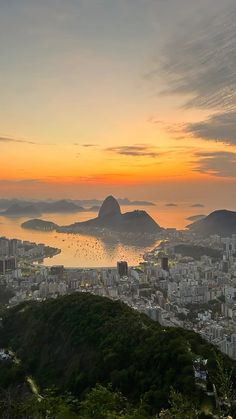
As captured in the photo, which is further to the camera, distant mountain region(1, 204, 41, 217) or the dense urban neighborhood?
distant mountain region(1, 204, 41, 217)

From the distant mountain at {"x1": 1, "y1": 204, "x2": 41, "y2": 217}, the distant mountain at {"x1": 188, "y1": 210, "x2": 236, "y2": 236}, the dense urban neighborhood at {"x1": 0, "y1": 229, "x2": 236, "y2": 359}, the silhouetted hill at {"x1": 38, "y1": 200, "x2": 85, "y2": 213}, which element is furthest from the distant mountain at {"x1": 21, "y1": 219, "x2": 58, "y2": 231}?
the silhouetted hill at {"x1": 38, "y1": 200, "x2": 85, "y2": 213}

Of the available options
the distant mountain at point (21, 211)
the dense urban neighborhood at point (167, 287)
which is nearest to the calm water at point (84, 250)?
the dense urban neighborhood at point (167, 287)

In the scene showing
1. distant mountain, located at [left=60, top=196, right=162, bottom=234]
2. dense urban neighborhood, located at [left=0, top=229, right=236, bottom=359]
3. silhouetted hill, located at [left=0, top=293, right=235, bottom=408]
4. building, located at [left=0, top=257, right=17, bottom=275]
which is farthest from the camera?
distant mountain, located at [left=60, top=196, right=162, bottom=234]

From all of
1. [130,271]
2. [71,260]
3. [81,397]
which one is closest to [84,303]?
[81,397]

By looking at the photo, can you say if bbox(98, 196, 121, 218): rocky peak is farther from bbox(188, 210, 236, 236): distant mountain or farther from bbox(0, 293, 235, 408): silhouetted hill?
bbox(0, 293, 235, 408): silhouetted hill

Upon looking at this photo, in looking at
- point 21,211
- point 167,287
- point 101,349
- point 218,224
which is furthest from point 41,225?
point 101,349

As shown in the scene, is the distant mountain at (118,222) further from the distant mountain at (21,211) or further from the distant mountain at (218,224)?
the distant mountain at (21,211)
